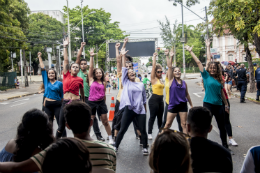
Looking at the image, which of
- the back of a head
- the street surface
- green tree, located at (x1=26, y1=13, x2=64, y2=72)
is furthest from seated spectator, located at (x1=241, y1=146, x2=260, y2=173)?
green tree, located at (x1=26, y1=13, x2=64, y2=72)

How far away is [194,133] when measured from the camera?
8.67 feet

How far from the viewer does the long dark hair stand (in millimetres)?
2387

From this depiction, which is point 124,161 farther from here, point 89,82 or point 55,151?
point 55,151

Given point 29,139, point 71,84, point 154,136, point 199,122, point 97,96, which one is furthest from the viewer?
point 154,136

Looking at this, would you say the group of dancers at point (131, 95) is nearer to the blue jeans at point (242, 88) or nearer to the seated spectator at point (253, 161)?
the seated spectator at point (253, 161)

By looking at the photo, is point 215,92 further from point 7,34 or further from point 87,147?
point 7,34

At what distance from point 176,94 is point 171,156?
13.1 feet

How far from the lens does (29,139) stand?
2.45 meters

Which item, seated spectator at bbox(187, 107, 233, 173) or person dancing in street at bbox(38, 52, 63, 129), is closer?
seated spectator at bbox(187, 107, 233, 173)

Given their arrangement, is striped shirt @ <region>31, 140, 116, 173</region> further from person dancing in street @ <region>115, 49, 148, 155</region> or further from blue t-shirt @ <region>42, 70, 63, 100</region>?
blue t-shirt @ <region>42, 70, 63, 100</region>

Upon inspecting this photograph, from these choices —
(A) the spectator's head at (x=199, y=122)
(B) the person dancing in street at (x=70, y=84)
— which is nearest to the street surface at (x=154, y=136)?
(B) the person dancing in street at (x=70, y=84)

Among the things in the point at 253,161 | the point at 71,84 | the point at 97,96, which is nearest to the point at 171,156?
the point at 253,161

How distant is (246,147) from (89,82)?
149 inches

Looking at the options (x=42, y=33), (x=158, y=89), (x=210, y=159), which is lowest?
(x=210, y=159)
